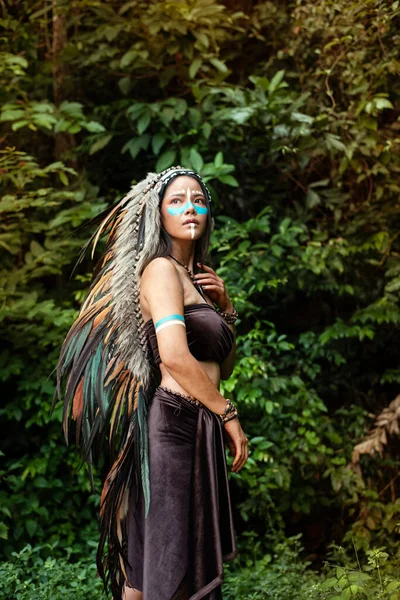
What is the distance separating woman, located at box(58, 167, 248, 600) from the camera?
243 cm

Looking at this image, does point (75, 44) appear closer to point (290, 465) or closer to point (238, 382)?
point (238, 382)

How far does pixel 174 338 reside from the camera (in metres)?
2.38

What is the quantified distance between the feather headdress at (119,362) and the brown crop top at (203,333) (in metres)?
0.07

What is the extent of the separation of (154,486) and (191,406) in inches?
11.1

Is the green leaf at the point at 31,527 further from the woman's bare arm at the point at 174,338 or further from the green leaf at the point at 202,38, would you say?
the green leaf at the point at 202,38

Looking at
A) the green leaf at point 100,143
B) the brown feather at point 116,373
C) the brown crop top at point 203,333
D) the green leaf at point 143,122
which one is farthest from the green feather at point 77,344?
the green leaf at point 100,143

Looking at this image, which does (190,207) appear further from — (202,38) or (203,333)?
(202,38)

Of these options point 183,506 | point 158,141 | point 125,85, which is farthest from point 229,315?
point 125,85

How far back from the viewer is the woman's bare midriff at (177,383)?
2.51 metres

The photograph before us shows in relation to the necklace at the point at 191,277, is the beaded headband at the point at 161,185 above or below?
above

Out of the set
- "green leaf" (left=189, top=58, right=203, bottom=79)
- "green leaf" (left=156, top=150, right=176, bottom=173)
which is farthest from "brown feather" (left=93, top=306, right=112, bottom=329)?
"green leaf" (left=189, top=58, right=203, bottom=79)

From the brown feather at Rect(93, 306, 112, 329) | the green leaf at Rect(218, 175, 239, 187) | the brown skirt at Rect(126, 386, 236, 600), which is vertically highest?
the green leaf at Rect(218, 175, 239, 187)

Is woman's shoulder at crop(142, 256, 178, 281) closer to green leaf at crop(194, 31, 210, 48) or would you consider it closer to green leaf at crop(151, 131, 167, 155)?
green leaf at crop(151, 131, 167, 155)

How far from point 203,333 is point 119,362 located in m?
0.34
